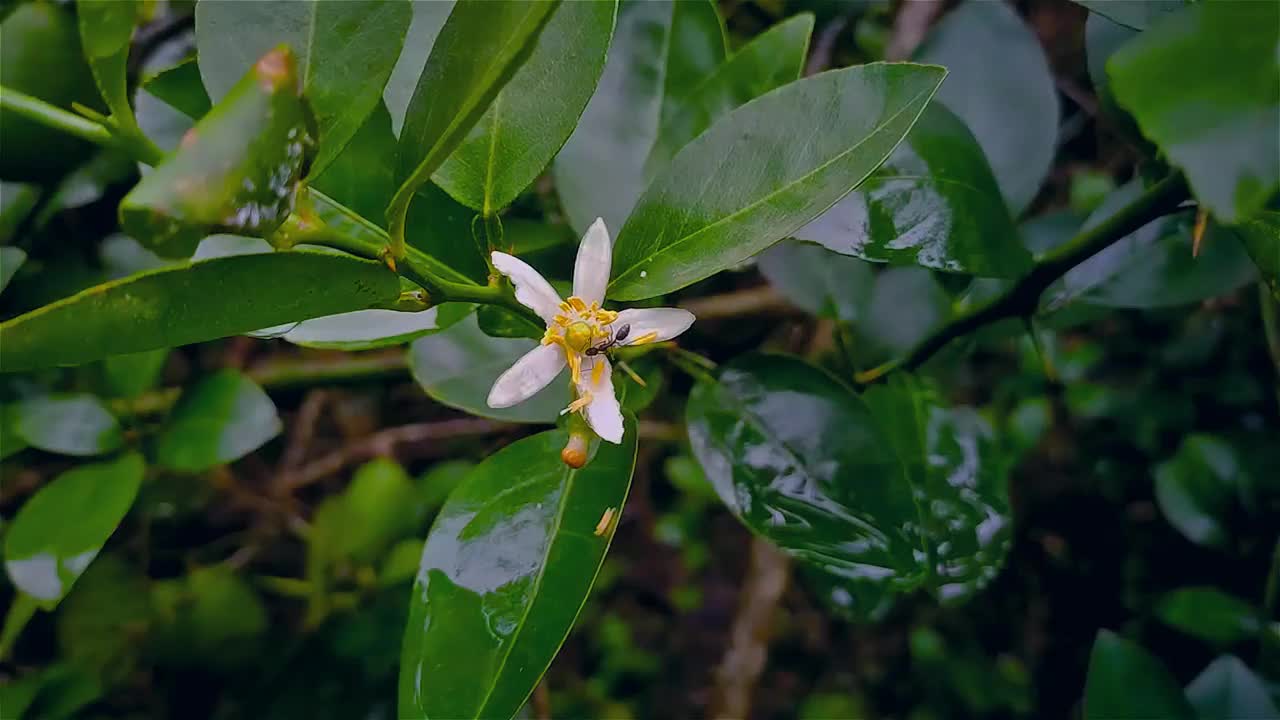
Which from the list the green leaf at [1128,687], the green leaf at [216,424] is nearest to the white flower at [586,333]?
the green leaf at [216,424]

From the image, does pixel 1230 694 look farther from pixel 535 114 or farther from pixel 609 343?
pixel 535 114

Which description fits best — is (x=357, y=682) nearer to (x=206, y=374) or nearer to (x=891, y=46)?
(x=206, y=374)

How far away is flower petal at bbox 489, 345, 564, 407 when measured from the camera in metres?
0.49

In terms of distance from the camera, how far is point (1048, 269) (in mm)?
603

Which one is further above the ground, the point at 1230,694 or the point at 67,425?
the point at 67,425

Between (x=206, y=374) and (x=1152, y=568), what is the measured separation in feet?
4.11

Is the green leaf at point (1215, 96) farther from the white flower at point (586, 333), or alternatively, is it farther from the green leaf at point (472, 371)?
the green leaf at point (472, 371)

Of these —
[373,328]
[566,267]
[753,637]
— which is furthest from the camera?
[753,637]

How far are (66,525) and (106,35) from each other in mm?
510

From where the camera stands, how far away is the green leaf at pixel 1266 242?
45cm

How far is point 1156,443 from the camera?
1150 millimetres

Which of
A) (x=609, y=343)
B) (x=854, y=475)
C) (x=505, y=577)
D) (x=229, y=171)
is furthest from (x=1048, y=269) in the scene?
(x=229, y=171)

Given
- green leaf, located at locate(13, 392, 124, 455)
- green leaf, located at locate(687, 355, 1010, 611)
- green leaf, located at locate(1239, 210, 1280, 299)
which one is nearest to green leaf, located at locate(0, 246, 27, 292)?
green leaf, located at locate(13, 392, 124, 455)

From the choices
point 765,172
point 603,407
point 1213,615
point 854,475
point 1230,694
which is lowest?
point 1213,615
